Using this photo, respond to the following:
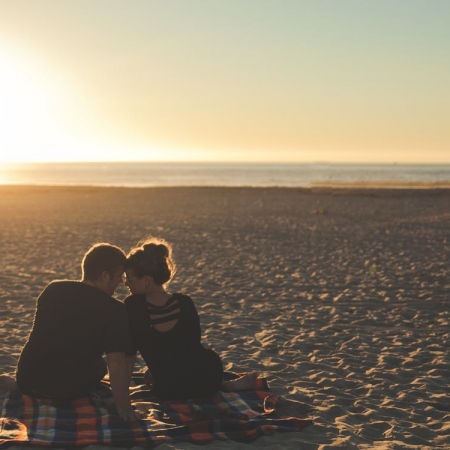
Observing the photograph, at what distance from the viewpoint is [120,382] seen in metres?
5.10

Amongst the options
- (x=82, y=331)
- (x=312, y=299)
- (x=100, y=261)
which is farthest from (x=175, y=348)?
(x=312, y=299)

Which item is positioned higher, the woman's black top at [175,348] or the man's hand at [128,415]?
the woman's black top at [175,348]

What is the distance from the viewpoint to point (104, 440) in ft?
15.5

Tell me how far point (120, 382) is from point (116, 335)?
36cm

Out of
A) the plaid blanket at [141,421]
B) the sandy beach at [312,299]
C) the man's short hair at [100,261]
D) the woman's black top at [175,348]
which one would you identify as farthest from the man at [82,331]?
the sandy beach at [312,299]

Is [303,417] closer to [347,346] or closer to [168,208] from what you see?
[347,346]

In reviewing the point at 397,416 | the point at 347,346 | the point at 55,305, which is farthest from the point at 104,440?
the point at 347,346

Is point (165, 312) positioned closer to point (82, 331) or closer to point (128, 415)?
point (82, 331)

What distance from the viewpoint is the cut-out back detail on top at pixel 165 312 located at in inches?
214

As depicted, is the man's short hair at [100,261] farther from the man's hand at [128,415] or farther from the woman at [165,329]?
the man's hand at [128,415]

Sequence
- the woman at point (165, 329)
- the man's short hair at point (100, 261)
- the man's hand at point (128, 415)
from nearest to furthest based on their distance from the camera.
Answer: the man's hand at point (128, 415), the man's short hair at point (100, 261), the woman at point (165, 329)

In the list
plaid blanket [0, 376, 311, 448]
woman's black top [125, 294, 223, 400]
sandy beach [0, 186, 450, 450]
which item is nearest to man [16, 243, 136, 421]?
plaid blanket [0, 376, 311, 448]

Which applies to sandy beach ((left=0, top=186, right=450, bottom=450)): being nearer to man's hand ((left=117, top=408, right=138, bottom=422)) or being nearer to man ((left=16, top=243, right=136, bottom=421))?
man's hand ((left=117, top=408, right=138, bottom=422))

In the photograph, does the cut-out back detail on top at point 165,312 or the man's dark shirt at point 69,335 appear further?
the cut-out back detail on top at point 165,312
